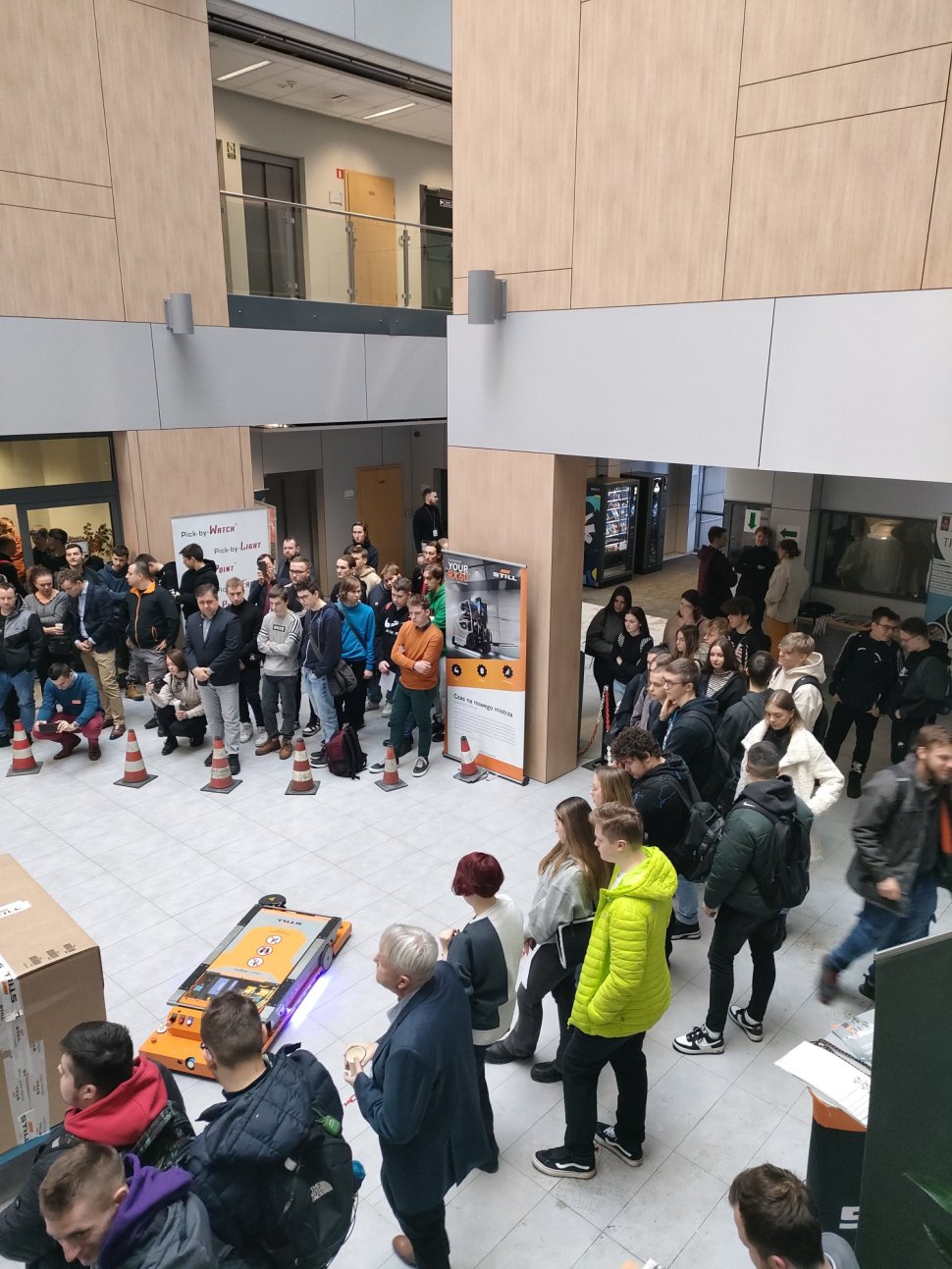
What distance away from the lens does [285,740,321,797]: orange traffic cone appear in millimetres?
7906

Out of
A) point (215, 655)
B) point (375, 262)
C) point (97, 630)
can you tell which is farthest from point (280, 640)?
point (375, 262)

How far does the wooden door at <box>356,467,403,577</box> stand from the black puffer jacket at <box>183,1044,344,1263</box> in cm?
1414

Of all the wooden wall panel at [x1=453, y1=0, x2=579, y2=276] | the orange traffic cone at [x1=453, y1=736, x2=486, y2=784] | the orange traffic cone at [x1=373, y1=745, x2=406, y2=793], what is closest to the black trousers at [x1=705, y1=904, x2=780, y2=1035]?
the orange traffic cone at [x1=453, y1=736, x2=486, y2=784]

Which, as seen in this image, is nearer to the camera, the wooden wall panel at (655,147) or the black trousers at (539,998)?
the black trousers at (539,998)

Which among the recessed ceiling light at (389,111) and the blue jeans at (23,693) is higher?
the recessed ceiling light at (389,111)

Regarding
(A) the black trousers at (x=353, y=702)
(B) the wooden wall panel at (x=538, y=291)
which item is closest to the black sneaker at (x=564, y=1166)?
(A) the black trousers at (x=353, y=702)

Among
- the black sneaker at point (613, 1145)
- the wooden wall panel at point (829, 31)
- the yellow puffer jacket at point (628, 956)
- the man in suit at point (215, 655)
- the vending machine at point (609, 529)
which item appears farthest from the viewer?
the vending machine at point (609, 529)

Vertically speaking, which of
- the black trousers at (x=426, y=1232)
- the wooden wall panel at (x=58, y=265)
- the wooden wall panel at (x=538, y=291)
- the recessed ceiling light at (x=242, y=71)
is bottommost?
the black trousers at (x=426, y=1232)

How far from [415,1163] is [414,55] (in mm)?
13844

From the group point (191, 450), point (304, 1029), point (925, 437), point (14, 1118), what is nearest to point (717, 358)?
point (925, 437)

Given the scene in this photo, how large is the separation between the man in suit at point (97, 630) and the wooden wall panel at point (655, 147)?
5.62 m

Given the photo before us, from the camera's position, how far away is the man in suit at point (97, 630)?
891 cm

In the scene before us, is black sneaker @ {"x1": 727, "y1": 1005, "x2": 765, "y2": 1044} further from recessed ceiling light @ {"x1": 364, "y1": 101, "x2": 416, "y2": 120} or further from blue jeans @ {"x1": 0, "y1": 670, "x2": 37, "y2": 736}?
recessed ceiling light @ {"x1": 364, "y1": 101, "x2": 416, "y2": 120}

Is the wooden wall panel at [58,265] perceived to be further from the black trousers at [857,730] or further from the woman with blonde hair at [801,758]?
the black trousers at [857,730]
